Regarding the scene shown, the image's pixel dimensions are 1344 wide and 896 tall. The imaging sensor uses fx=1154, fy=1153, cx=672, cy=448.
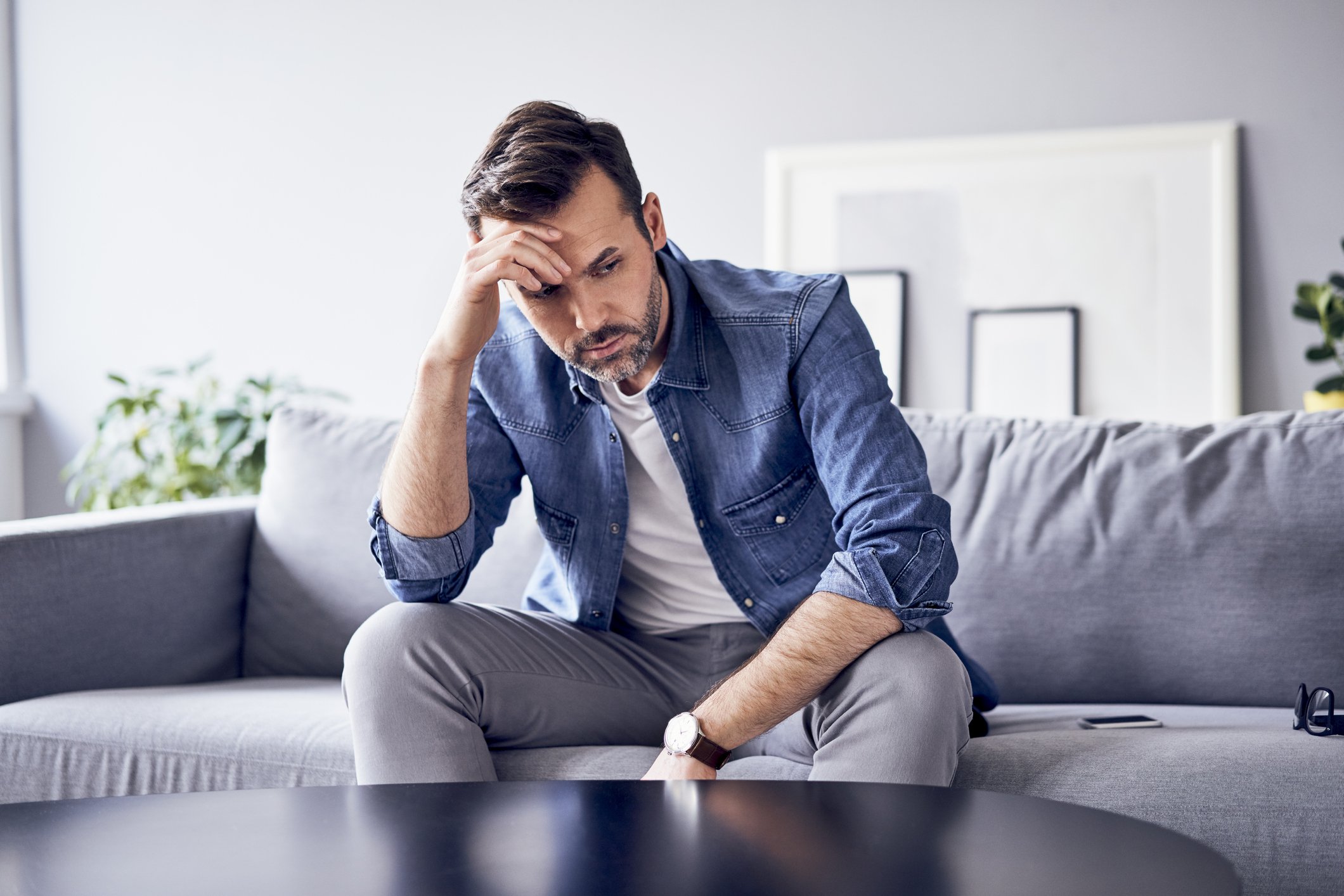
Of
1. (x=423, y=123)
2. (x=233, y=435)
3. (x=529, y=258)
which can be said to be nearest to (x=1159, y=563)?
(x=529, y=258)

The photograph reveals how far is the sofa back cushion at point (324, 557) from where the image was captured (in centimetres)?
183

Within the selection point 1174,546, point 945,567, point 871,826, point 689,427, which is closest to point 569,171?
point 689,427

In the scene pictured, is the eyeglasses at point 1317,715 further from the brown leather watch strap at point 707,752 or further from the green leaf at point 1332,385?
the green leaf at point 1332,385

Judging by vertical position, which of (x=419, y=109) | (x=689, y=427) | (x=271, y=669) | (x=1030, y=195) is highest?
(x=419, y=109)

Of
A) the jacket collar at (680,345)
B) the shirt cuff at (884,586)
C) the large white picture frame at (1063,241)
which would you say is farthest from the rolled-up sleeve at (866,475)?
the large white picture frame at (1063,241)

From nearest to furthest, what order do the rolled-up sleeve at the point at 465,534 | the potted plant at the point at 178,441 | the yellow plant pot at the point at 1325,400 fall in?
the rolled-up sleeve at the point at 465,534 → the yellow plant pot at the point at 1325,400 → the potted plant at the point at 178,441

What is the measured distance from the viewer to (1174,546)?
1581mm

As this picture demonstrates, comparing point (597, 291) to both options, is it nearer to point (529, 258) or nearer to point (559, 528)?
point (529, 258)

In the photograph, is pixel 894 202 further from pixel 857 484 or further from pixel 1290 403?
pixel 857 484

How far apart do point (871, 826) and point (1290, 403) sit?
7.23ft

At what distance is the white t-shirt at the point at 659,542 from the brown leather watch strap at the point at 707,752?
288 millimetres

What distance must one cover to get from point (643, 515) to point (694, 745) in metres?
0.38

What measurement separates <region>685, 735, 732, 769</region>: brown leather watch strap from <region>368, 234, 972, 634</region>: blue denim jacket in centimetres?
22

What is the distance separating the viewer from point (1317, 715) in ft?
4.15
